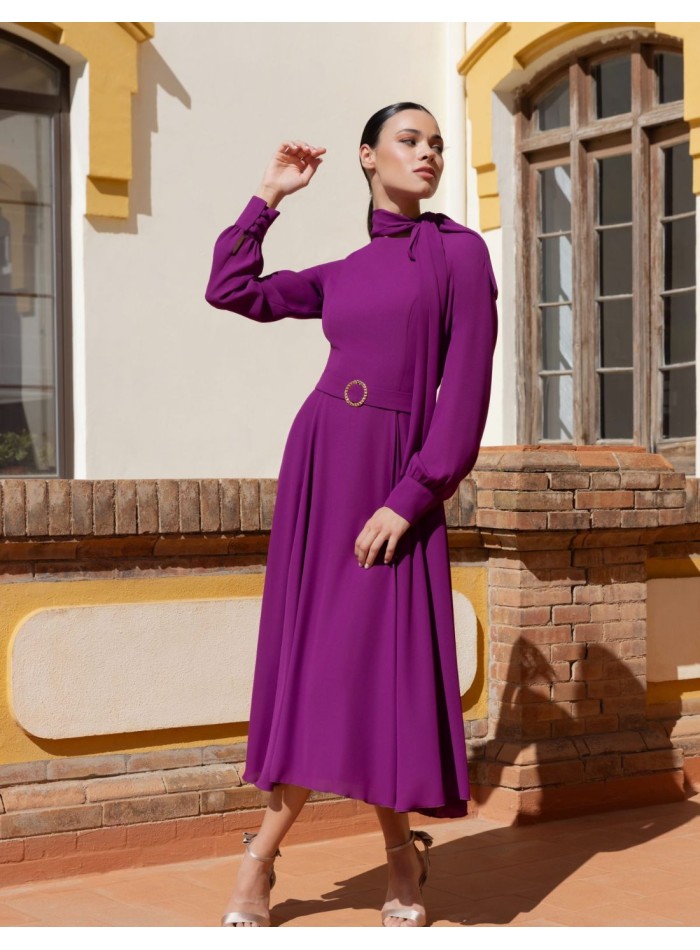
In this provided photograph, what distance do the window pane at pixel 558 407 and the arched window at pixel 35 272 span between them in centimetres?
289

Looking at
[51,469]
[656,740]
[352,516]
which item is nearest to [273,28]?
[51,469]

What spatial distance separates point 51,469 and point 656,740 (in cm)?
413

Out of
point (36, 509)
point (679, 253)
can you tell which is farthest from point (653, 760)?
point (679, 253)

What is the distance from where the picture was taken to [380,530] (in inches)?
134

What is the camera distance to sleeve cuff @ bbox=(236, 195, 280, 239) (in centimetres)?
365

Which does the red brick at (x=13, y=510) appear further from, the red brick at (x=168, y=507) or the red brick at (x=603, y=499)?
the red brick at (x=603, y=499)

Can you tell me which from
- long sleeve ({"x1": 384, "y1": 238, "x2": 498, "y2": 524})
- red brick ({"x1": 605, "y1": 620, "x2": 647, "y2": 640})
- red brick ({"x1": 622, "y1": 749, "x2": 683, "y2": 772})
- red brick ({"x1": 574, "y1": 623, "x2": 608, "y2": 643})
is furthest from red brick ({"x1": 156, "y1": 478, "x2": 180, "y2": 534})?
red brick ({"x1": 622, "y1": 749, "x2": 683, "y2": 772})

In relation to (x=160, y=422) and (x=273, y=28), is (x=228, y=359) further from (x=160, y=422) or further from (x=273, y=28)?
(x=273, y=28)

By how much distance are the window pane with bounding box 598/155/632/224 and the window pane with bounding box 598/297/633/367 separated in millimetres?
493

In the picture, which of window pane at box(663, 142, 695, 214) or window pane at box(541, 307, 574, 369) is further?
window pane at box(541, 307, 574, 369)

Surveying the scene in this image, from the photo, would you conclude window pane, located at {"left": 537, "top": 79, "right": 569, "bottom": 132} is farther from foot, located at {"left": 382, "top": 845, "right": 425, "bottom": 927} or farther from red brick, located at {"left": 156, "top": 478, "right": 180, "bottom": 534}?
foot, located at {"left": 382, "top": 845, "right": 425, "bottom": 927}

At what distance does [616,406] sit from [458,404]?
16.7ft

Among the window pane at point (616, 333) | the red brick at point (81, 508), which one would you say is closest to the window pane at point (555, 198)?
the window pane at point (616, 333)

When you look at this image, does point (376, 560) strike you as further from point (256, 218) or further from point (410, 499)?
point (256, 218)
